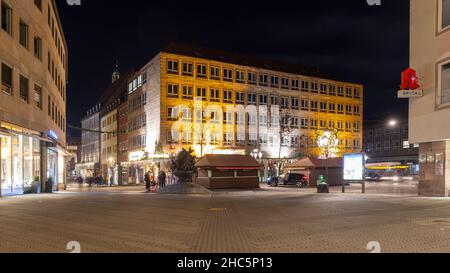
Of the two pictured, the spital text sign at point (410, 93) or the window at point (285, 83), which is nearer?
the spital text sign at point (410, 93)

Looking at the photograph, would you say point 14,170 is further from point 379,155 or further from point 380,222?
point 379,155

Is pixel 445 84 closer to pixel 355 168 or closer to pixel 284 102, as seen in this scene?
pixel 355 168

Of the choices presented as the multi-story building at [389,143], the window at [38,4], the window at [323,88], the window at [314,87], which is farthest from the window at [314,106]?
the window at [38,4]

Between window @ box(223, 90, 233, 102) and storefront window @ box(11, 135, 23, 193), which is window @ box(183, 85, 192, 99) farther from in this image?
storefront window @ box(11, 135, 23, 193)

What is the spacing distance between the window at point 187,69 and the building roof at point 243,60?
1.51m

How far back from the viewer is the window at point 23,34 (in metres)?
28.7

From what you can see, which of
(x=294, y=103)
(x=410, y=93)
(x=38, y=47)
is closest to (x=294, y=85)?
(x=294, y=103)

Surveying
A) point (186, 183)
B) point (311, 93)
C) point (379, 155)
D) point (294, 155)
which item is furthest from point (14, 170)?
point (379, 155)

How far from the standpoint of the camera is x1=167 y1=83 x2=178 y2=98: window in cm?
6159

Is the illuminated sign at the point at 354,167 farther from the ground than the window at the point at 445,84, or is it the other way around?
the window at the point at 445,84

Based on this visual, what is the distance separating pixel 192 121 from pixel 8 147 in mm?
37886

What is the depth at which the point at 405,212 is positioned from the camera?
1675 cm

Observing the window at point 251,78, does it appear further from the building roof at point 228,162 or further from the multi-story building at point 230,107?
the building roof at point 228,162

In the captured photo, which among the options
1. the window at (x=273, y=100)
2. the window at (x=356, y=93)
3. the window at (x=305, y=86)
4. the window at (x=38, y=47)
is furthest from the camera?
the window at (x=356, y=93)
